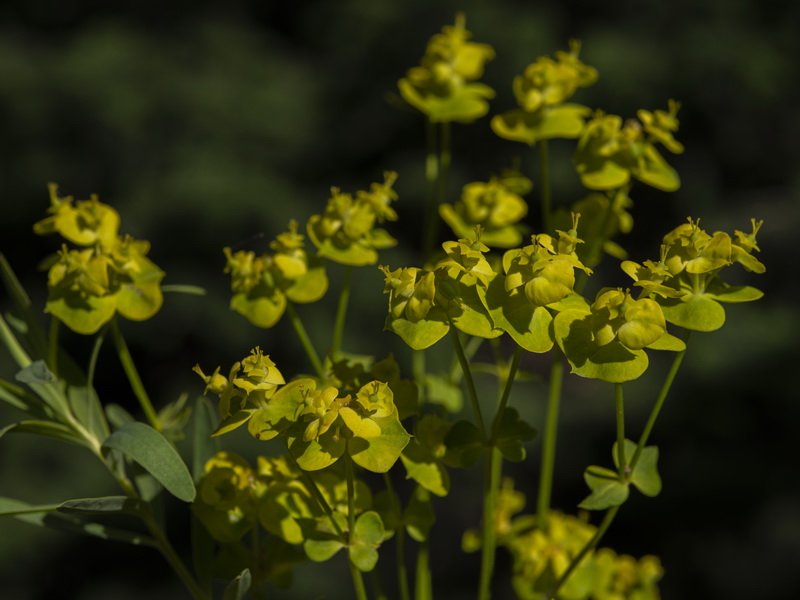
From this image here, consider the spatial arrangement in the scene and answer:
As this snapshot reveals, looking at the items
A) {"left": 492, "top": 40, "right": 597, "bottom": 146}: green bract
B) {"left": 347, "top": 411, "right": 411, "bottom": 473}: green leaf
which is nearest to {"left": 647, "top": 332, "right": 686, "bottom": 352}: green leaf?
{"left": 347, "top": 411, "right": 411, "bottom": 473}: green leaf

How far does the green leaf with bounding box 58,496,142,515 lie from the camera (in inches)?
37.3

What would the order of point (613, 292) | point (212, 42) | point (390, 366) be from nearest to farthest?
1. point (613, 292)
2. point (390, 366)
3. point (212, 42)

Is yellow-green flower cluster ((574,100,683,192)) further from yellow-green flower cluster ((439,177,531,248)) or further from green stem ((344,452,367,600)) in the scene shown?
green stem ((344,452,367,600))

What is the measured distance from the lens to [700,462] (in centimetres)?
600

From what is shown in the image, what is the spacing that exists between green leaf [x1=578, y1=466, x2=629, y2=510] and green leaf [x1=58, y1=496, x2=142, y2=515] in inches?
21.6

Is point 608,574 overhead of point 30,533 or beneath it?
overhead

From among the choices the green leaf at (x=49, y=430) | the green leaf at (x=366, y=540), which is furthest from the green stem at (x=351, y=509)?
the green leaf at (x=49, y=430)

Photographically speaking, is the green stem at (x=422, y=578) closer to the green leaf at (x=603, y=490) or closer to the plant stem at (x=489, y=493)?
the plant stem at (x=489, y=493)

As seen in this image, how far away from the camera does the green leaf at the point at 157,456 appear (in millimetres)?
928

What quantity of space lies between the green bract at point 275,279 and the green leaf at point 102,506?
290mm

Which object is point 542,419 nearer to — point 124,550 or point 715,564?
point 715,564

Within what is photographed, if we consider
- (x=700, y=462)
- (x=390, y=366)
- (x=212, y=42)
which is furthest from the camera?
(x=212, y=42)

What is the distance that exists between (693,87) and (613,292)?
5.89 m

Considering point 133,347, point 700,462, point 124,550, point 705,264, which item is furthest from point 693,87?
point 705,264
